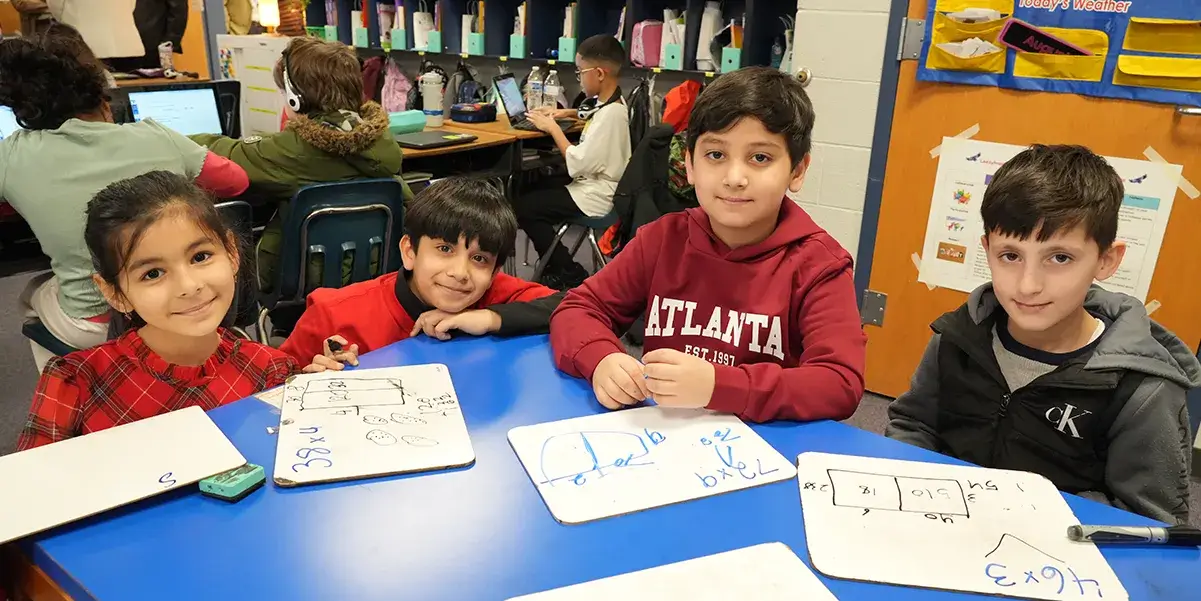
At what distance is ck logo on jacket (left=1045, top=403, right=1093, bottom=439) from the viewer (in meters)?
1.18

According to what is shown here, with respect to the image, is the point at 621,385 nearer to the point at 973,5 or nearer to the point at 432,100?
the point at 973,5

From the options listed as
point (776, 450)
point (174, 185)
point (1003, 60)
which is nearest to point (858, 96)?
point (1003, 60)

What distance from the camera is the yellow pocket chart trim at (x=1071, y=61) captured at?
217cm

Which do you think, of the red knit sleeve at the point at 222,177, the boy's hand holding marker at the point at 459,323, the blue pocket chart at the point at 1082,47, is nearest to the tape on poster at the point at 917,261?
the blue pocket chart at the point at 1082,47

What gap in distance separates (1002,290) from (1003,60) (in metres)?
1.44

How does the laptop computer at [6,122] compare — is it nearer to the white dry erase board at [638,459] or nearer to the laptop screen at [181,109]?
the laptop screen at [181,109]

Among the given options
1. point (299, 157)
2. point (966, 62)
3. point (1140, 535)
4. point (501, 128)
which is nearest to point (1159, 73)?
point (966, 62)

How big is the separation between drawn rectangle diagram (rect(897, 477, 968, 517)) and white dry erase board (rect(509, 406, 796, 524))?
13cm

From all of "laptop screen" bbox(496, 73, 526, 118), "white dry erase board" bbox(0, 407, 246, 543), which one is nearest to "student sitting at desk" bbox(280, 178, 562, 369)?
"white dry erase board" bbox(0, 407, 246, 543)

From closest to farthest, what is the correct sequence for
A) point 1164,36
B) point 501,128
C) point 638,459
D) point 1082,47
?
point 638,459 < point 1164,36 < point 1082,47 < point 501,128

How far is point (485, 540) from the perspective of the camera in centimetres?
77

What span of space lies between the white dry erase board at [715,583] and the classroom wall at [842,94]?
81.1 inches

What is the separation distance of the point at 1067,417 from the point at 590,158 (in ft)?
8.19

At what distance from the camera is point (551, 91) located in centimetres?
472
